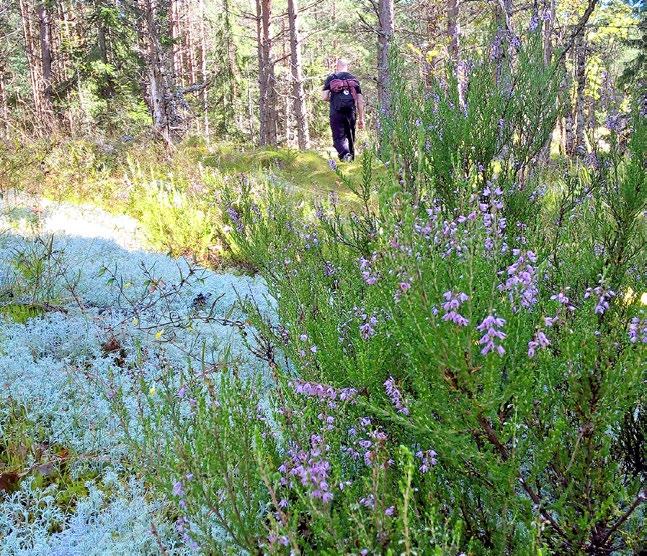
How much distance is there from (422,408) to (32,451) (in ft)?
7.12

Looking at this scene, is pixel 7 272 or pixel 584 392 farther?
pixel 7 272

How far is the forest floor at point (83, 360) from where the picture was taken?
226 cm

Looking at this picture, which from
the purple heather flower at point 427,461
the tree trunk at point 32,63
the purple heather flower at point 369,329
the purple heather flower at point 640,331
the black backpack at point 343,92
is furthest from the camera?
the tree trunk at point 32,63

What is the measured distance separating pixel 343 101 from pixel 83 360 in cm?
798

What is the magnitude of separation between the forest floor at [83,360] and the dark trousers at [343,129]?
17.7ft

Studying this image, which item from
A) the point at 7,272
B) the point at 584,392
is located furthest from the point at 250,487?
the point at 7,272

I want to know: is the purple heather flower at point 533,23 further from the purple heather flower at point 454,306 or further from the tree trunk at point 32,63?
the tree trunk at point 32,63

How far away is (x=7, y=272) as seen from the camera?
4.59 m

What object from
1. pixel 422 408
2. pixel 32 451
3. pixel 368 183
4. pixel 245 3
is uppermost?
pixel 245 3

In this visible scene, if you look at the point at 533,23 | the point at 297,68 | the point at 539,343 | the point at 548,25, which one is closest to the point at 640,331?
the point at 539,343

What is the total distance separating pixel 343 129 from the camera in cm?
1057

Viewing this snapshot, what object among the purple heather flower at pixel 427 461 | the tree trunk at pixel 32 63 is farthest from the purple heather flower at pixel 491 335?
the tree trunk at pixel 32 63

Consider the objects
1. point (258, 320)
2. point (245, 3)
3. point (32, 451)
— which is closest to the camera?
point (32, 451)

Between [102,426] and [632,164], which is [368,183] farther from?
[102,426]
